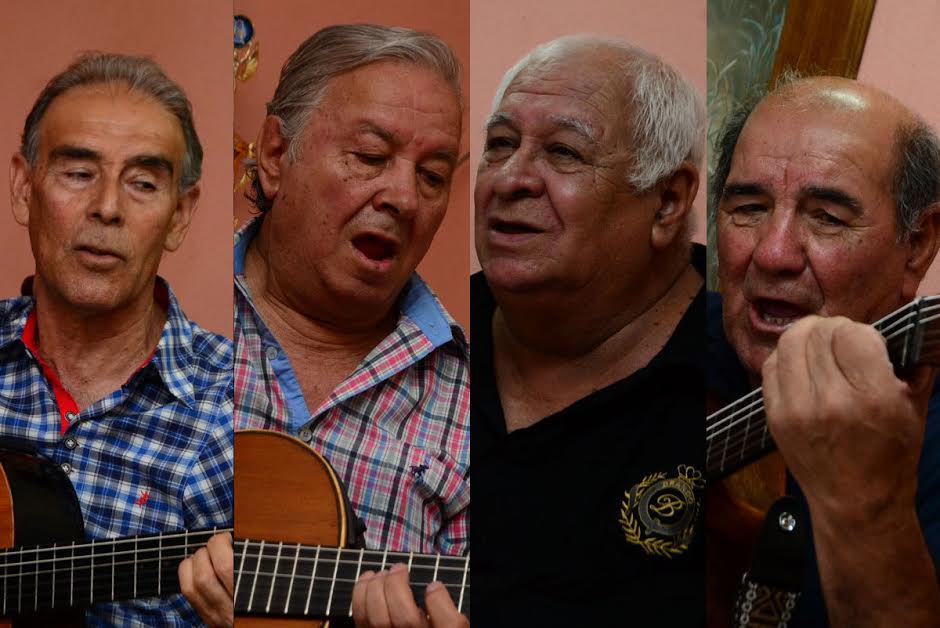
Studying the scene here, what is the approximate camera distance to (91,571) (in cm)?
181

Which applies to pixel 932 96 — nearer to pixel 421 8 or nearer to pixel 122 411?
pixel 421 8

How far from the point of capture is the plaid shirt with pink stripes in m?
1.20

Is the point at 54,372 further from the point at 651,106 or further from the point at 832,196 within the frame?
the point at 832,196

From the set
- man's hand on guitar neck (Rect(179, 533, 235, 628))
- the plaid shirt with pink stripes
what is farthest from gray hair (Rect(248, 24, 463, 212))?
man's hand on guitar neck (Rect(179, 533, 235, 628))

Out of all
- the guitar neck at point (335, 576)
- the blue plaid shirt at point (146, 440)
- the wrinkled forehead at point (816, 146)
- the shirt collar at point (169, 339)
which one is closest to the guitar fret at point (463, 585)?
the guitar neck at point (335, 576)

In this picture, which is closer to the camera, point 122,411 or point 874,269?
point 874,269

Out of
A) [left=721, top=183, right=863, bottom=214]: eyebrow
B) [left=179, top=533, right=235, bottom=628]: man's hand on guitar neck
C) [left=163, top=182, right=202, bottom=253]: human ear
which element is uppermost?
[left=721, top=183, right=863, bottom=214]: eyebrow

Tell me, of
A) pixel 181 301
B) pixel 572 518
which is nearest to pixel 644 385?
pixel 572 518

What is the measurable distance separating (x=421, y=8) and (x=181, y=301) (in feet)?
2.89

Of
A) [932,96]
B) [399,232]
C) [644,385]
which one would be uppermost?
[932,96]

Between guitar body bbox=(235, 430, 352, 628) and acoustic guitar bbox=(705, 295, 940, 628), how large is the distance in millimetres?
359

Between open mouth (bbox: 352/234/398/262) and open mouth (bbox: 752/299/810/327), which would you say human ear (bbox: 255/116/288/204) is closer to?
open mouth (bbox: 352/234/398/262)

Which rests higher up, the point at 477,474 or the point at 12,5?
the point at 12,5

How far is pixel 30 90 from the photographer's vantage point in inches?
78.0
